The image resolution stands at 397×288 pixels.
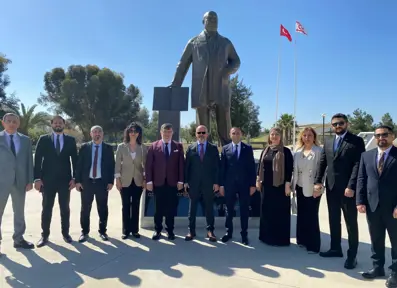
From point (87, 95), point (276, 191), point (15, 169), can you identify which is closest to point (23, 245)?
point (15, 169)

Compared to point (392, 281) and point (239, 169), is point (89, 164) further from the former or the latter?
point (392, 281)

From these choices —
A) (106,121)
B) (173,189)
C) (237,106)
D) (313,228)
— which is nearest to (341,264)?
(313,228)

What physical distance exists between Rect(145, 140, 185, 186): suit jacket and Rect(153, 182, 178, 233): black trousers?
0.10 meters

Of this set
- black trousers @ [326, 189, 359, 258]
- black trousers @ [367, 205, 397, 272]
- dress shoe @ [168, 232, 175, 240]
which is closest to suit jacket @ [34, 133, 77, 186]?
dress shoe @ [168, 232, 175, 240]

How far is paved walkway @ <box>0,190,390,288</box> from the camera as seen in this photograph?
9.78 feet

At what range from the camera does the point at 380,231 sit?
3.14 m

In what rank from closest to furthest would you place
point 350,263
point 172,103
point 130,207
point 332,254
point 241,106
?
point 350,263 < point 332,254 < point 130,207 < point 172,103 < point 241,106

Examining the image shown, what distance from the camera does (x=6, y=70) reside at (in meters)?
28.0

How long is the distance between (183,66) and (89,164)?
255 centimetres

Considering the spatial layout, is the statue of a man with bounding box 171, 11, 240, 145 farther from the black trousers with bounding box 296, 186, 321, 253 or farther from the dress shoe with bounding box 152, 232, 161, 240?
the dress shoe with bounding box 152, 232, 161, 240

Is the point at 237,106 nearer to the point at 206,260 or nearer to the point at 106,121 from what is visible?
the point at 106,121

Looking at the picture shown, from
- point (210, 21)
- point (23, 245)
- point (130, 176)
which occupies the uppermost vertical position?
point (210, 21)

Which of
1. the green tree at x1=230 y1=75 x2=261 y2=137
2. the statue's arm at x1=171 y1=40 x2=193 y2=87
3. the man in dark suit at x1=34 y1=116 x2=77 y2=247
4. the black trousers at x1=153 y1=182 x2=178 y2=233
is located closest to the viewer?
the man in dark suit at x1=34 y1=116 x2=77 y2=247

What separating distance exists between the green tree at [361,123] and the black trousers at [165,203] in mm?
45198
